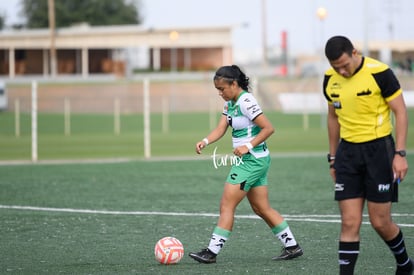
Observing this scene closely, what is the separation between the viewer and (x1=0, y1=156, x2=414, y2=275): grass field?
31.1 feet

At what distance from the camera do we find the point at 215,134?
10086mm

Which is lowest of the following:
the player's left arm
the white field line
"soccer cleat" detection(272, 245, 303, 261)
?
"soccer cleat" detection(272, 245, 303, 261)

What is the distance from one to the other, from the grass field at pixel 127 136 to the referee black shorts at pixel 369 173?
2025cm

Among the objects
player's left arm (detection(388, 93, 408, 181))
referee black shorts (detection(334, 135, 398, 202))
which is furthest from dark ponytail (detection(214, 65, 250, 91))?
player's left arm (detection(388, 93, 408, 181))

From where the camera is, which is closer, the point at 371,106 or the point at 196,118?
the point at 371,106

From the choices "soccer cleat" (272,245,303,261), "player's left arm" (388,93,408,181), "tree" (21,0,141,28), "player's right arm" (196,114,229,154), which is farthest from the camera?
"tree" (21,0,141,28)

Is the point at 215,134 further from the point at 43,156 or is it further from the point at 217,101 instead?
the point at 217,101

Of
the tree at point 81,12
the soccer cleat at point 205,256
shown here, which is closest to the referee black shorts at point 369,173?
the soccer cleat at point 205,256

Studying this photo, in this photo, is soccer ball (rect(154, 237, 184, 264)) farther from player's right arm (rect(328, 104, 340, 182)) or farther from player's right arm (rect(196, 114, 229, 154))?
player's right arm (rect(328, 104, 340, 182))

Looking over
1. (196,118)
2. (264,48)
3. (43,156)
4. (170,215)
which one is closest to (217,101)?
(196,118)

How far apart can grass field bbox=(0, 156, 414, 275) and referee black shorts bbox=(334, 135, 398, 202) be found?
1325mm

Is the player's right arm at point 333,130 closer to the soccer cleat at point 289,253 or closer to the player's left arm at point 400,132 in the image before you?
the player's left arm at point 400,132

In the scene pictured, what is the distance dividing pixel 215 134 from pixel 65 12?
90.8 meters

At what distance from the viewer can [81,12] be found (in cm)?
10194
